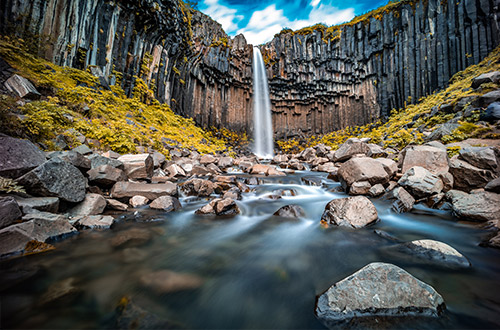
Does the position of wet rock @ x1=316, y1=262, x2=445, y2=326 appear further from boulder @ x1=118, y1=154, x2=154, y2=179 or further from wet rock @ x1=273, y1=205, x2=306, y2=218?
boulder @ x1=118, y1=154, x2=154, y2=179

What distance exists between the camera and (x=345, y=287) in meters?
1.77

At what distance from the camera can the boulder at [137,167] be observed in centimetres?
591

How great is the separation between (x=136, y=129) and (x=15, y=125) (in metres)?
6.03

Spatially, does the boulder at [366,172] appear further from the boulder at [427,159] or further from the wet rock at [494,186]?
the wet rock at [494,186]

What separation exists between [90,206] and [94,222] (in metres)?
0.59

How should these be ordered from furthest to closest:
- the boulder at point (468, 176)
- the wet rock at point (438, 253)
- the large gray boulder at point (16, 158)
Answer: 1. the boulder at point (468, 176)
2. the large gray boulder at point (16, 158)
3. the wet rock at point (438, 253)

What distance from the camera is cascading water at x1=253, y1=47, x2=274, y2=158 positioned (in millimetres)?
28797

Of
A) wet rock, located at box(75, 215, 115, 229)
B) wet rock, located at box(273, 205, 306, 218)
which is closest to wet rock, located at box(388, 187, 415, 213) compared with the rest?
wet rock, located at box(273, 205, 306, 218)

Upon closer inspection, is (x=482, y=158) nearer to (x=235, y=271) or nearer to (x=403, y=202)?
(x=403, y=202)

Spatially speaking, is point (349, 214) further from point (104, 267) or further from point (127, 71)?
point (127, 71)

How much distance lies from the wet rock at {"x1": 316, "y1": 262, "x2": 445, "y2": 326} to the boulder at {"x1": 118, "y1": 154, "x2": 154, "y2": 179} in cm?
601

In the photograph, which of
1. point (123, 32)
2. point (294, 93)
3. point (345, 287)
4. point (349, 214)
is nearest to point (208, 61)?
point (123, 32)

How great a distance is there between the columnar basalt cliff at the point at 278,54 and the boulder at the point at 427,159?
695 inches

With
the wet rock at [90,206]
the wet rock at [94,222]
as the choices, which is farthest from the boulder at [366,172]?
the wet rock at [90,206]
